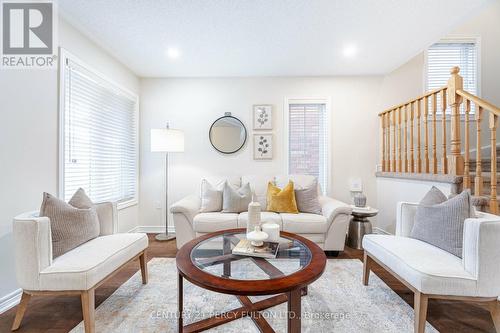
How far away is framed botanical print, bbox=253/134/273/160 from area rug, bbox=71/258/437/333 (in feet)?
6.31

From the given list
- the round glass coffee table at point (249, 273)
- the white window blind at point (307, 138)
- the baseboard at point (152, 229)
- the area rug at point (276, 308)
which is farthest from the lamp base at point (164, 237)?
Result: the white window blind at point (307, 138)

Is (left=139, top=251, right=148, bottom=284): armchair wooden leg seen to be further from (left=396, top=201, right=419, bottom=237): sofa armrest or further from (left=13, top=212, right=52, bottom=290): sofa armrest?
(left=396, top=201, right=419, bottom=237): sofa armrest

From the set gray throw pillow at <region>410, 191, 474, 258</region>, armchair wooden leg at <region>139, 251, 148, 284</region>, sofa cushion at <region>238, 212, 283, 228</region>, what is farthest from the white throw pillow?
gray throw pillow at <region>410, 191, 474, 258</region>

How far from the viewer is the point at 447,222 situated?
1579 mm

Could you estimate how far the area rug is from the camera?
4.89 ft

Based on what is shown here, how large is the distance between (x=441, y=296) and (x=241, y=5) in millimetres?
2589

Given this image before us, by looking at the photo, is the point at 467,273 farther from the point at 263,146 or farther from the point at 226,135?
the point at 226,135

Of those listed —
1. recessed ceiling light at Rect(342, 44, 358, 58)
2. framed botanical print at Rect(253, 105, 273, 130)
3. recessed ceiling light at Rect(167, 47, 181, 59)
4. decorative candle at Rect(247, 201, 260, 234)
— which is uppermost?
recessed ceiling light at Rect(342, 44, 358, 58)

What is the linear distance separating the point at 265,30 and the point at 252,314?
2.58 meters

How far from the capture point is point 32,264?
1363 millimetres

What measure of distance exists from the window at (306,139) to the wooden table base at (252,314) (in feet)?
7.14

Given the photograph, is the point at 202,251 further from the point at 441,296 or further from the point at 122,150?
the point at 122,150

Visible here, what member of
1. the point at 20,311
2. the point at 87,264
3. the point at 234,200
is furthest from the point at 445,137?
the point at 20,311

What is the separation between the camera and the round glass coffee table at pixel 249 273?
1.15 m
